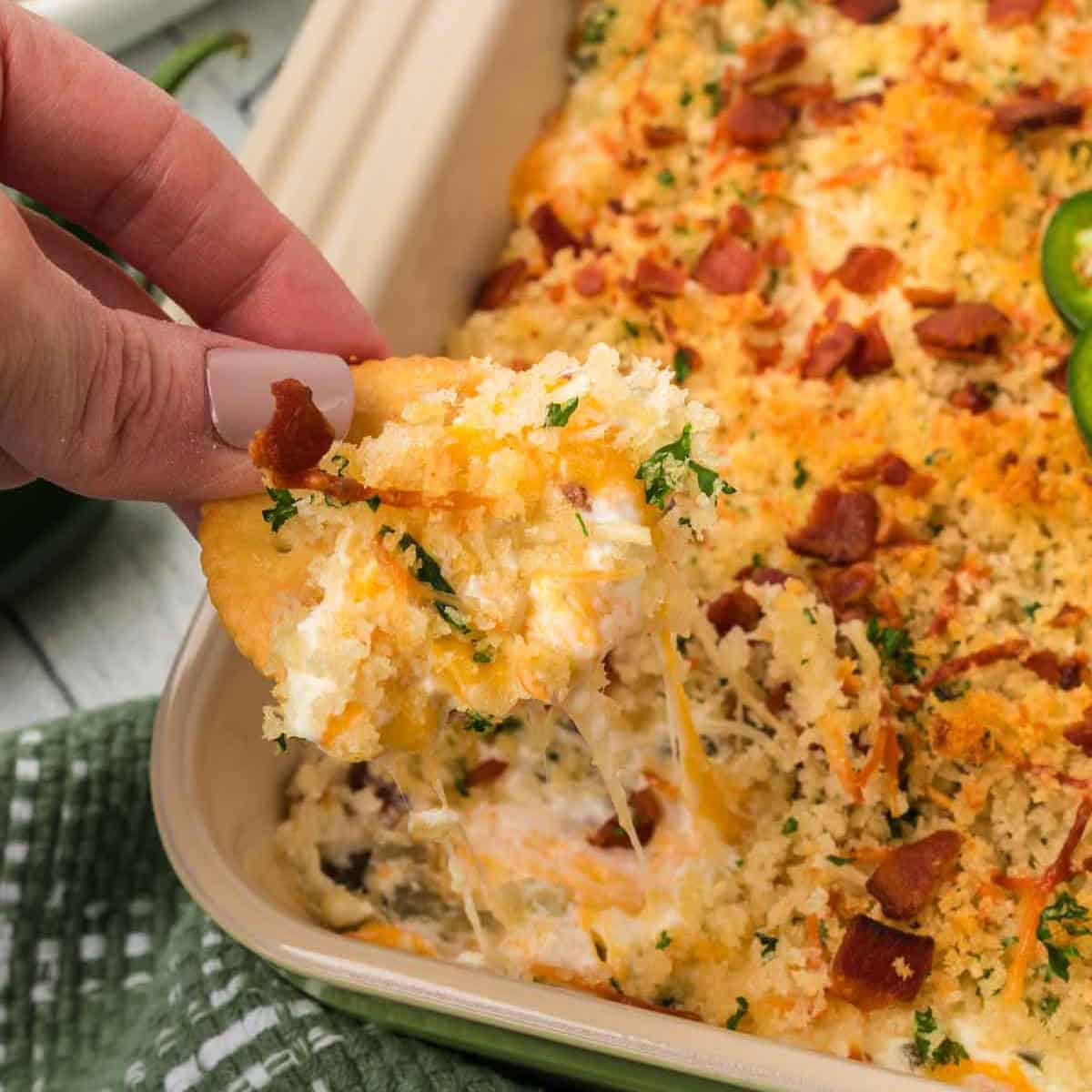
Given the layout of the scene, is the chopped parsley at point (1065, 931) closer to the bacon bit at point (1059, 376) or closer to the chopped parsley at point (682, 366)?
the bacon bit at point (1059, 376)

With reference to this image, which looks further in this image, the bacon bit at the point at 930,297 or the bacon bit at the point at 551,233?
the bacon bit at the point at 551,233

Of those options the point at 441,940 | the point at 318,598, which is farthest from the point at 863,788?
the point at 318,598

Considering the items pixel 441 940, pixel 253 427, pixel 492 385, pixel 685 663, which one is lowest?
pixel 441 940

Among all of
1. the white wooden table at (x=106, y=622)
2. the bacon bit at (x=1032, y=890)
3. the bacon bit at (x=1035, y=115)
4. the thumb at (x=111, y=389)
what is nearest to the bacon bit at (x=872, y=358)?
the bacon bit at (x=1035, y=115)

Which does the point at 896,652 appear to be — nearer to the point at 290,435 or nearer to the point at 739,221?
the point at 739,221

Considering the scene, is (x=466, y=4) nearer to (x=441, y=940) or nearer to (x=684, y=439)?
(x=684, y=439)

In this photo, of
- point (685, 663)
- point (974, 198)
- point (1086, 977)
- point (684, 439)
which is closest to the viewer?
point (684, 439)

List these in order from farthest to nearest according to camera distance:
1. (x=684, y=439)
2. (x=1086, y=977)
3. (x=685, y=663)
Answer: (x=685, y=663), (x=1086, y=977), (x=684, y=439)
